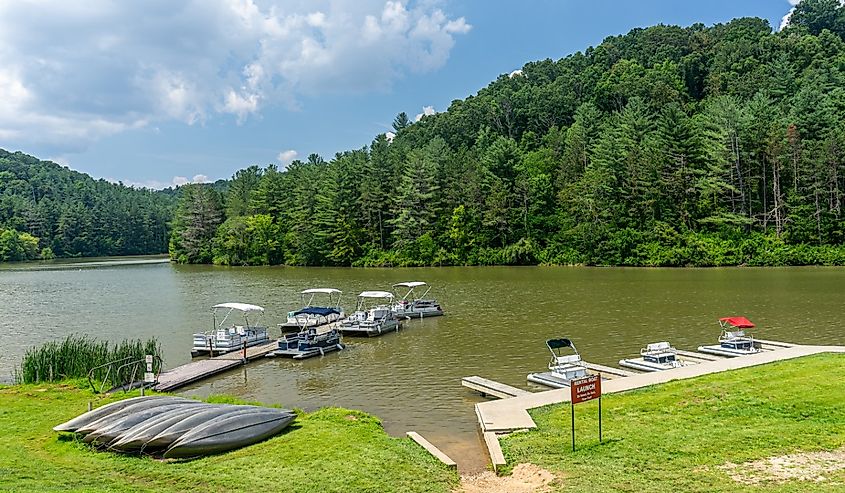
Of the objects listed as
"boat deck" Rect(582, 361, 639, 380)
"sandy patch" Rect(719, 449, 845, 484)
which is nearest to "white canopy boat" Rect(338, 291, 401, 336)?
"boat deck" Rect(582, 361, 639, 380)

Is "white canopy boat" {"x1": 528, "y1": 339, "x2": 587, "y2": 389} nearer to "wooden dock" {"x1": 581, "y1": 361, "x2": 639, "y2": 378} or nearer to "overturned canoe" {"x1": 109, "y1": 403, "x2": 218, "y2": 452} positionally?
"wooden dock" {"x1": 581, "y1": 361, "x2": 639, "y2": 378}

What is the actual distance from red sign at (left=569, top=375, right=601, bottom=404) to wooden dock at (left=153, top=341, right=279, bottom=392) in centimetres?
1541

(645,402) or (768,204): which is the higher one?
(768,204)

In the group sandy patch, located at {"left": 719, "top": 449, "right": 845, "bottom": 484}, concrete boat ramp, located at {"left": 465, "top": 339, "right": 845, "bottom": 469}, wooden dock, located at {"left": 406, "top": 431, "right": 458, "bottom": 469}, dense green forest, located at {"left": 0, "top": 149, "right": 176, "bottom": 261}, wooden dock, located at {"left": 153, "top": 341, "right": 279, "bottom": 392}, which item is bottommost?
wooden dock, located at {"left": 153, "top": 341, "right": 279, "bottom": 392}

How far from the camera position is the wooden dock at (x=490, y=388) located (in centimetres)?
1842

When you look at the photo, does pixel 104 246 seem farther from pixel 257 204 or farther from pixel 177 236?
pixel 257 204

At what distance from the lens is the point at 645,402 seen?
15109mm

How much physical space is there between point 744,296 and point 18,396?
4108cm

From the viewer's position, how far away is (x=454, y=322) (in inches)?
1394

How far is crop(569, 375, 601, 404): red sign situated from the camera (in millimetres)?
11484

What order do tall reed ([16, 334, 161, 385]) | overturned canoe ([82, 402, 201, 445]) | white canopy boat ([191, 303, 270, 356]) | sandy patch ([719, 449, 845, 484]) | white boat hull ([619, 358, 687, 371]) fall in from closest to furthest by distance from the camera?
sandy patch ([719, 449, 845, 484]) → overturned canoe ([82, 402, 201, 445]) → tall reed ([16, 334, 161, 385]) → white boat hull ([619, 358, 687, 371]) → white canopy boat ([191, 303, 270, 356])

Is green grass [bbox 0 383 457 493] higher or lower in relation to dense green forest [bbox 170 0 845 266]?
lower

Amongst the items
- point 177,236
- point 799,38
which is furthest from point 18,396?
point 799,38

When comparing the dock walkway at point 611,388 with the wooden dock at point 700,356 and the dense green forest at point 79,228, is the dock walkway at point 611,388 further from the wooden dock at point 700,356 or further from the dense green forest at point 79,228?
the dense green forest at point 79,228
